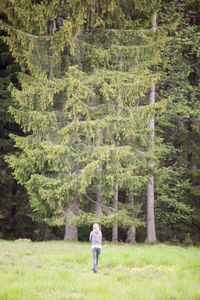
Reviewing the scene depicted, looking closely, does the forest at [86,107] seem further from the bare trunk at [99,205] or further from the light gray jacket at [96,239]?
the light gray jacket at [96,239]

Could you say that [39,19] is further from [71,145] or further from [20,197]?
[20,197]

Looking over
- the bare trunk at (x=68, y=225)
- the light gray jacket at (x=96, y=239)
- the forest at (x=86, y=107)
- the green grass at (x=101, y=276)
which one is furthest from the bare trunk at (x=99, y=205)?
the light gray jacket at (x=96, y=239)

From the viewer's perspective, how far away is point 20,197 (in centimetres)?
2103

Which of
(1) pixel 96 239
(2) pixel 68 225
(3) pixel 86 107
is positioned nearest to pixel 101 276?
(1) pixel 96 239

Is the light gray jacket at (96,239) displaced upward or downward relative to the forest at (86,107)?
downward

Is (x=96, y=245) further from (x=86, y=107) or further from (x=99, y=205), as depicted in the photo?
(x=86, y=107)

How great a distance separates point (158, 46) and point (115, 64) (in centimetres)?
235

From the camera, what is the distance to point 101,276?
827 centimetres

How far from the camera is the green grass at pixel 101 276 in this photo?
6766 mm

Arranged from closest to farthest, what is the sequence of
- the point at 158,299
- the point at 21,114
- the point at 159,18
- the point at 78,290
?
the point at 158,299
the point at 78,290
the point at 21,114
the point at 159,18

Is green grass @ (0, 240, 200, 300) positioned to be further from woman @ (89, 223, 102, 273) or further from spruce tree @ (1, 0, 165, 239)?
spruce tree @ (1, 0, 165, 239)

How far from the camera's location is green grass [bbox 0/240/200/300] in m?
6.77

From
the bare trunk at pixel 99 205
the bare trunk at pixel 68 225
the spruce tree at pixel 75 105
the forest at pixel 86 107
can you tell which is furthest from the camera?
the bare trunk at pixel 99 205

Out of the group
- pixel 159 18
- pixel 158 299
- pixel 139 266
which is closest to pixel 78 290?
pixel 158 299
